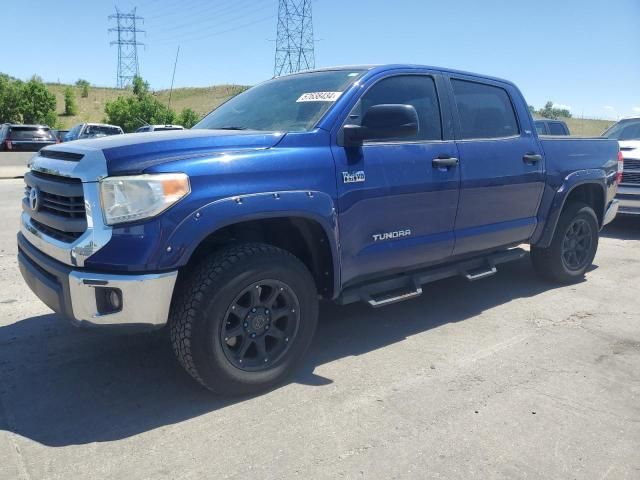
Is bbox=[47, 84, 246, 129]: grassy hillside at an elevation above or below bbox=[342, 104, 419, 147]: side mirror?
above

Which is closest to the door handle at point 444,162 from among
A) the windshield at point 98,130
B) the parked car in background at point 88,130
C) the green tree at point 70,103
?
the parked car in background at point 88,130

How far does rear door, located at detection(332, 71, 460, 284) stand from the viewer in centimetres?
356

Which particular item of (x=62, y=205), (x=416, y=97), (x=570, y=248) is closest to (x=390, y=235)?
(x=416, y=97)

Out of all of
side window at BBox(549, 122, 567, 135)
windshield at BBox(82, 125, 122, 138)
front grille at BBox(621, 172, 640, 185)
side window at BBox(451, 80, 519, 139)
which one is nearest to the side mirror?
side window at BBox(451, 80, 519, 139)

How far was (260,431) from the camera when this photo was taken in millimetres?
2871

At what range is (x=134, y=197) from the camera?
277 centimetres

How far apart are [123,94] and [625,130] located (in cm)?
6486

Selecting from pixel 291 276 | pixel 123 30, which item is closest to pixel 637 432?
pixel 291 276

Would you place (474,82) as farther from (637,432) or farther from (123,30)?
(123,30)

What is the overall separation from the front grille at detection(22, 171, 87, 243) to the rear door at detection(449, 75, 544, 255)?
107 inches

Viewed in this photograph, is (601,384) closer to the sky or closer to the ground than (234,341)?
closer to the ground

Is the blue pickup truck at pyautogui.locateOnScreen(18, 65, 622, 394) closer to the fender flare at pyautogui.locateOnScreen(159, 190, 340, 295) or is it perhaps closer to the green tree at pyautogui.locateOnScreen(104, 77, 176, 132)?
the fender flare at pyautogui.locateOnScreen(159, 190, 340, 295)

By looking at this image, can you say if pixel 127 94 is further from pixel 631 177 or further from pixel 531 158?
pixel 531 158

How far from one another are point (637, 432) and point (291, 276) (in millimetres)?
2037
